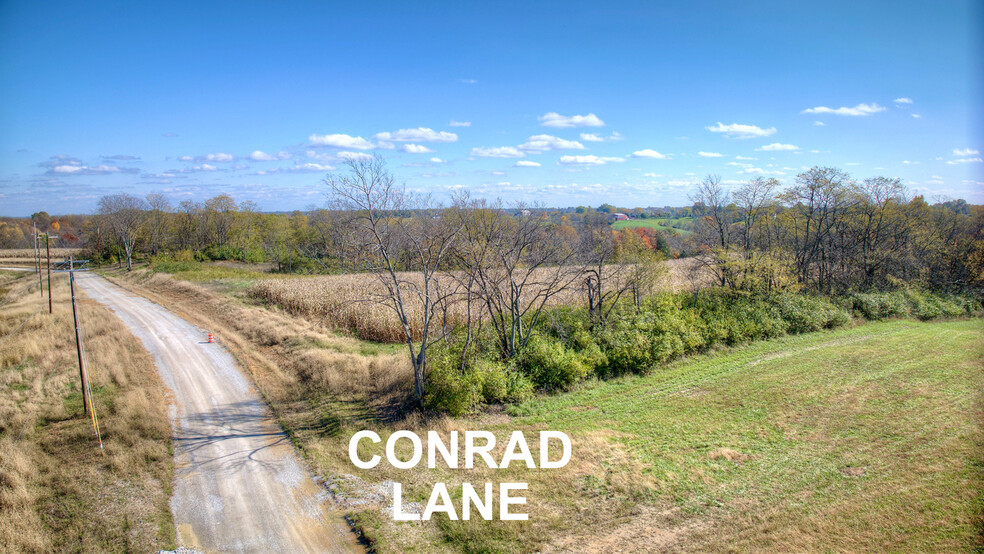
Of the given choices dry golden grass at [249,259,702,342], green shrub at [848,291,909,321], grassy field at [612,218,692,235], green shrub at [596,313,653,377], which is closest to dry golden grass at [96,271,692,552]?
dry golden grass at [249,259,702,342]

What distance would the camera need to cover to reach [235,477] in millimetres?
11453

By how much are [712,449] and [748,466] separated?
106 cm

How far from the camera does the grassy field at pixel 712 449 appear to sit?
899 cm

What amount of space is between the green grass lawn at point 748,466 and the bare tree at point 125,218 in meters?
52.8

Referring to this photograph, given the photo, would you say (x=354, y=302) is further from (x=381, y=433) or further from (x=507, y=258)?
(x=381, y=433)

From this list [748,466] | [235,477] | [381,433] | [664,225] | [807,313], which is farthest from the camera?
[664,225]

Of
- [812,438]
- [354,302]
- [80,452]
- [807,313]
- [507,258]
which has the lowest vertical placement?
[812,438]

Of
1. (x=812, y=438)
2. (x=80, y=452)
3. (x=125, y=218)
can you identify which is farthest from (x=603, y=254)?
(x=125, y=218)

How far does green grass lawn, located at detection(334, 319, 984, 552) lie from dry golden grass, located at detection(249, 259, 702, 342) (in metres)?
6.25

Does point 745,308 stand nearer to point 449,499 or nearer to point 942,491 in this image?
point 942,491

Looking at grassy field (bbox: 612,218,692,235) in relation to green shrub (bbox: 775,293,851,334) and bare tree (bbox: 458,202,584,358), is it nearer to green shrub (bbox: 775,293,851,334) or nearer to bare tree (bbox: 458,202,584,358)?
green shrub (bbox: 775,293,851,334)

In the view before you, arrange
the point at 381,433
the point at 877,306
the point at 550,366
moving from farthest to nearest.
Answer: the point at 877,306
the point at 550,366
the point at 381,433

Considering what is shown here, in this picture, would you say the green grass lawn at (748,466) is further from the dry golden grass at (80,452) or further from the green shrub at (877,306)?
the green shrub at (877,306)

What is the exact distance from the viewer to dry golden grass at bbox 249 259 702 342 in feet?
76.8
